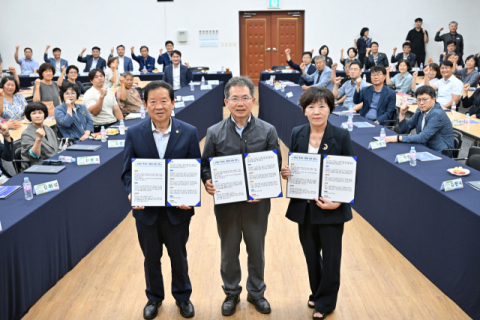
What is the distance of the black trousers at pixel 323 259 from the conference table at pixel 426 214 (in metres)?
0.81

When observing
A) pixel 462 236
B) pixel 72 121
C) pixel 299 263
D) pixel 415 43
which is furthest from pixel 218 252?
pixel 415 43

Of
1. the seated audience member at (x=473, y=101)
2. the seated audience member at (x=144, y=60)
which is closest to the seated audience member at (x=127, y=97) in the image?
the seated audience member at (x=473, y=101)

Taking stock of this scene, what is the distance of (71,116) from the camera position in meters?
4.44

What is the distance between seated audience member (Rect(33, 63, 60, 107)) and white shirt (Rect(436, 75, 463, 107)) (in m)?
5.97

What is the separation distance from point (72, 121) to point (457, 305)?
394 centimetres

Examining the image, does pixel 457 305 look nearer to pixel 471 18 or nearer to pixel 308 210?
pixel 308 210

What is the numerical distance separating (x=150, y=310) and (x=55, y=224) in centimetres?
92

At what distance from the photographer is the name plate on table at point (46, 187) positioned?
2.85 m

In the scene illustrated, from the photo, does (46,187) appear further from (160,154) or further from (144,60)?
(144,60)

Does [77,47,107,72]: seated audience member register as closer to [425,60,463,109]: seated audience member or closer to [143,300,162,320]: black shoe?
[425,60,463,109]: seated audience member

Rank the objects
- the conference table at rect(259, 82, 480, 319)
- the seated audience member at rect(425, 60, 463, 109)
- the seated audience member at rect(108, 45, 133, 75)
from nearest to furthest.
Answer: the conference table at rect(259, 82, 480, 319) → the seated audience member at rect(425, 60, 463, 109) → the seated audience member at rect(108, 45, 133, 75)

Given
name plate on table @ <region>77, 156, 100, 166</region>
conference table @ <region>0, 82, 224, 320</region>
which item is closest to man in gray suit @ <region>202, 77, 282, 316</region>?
conference table @ <region>0, 82, 224, 320</region>

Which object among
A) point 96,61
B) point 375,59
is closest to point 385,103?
point 375,59

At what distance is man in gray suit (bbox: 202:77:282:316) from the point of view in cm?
230
